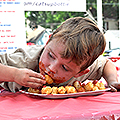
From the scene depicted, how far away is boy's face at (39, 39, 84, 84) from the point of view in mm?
871

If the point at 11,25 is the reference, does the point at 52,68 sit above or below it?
below

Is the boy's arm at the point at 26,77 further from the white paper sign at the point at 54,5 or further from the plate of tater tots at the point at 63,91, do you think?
A: the white paper sign at the point at 54,5

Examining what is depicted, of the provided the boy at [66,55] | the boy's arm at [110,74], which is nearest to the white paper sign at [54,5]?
the boy's arm at [110,74]

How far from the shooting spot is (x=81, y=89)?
3.13ft

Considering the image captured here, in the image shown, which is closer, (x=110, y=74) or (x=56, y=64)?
(x=56, y=64)

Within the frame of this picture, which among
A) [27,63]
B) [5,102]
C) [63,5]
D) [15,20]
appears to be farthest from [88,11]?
[5,102]

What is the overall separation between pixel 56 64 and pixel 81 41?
15 cm

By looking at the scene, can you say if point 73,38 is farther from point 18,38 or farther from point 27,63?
point 18,38

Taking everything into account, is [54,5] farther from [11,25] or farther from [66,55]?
[66,55]

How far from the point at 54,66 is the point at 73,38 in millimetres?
155

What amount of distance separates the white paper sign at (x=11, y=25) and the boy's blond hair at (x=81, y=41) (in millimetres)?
1485

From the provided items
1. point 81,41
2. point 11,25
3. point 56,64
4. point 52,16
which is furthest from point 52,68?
point 52,16

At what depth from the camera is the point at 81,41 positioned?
860mm

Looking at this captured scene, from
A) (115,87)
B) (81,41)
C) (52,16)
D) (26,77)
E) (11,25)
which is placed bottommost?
(115,87)
